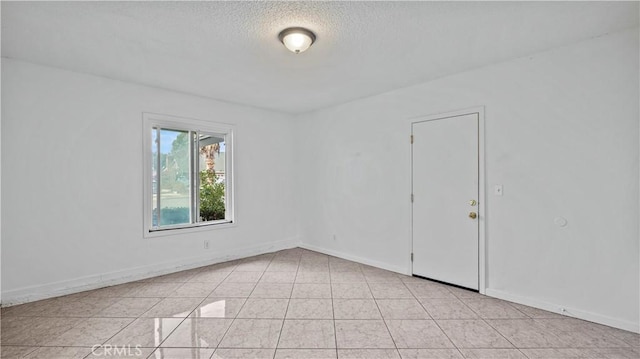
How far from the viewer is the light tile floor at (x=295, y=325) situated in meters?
2.19

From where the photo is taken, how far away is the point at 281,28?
2432mm

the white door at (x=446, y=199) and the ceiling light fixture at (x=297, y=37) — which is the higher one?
the ceiling light fixture at (x=297, y=37)

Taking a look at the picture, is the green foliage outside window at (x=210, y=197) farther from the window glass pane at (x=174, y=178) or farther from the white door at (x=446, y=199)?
the white door at (x=446, y=199)

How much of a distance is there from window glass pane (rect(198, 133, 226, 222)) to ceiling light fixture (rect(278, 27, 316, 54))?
2551 mm

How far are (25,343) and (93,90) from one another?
104 inches

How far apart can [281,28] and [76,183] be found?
9.68 ft

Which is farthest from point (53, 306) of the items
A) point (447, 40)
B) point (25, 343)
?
point (447, 40)

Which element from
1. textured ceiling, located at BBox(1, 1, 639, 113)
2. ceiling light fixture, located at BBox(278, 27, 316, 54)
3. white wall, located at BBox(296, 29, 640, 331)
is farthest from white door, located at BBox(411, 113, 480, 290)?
ceiling light fixture, located at BBox(278, 27, 316, 54)

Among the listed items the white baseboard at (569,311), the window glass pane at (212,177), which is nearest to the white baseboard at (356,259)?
the white baseboard at (569,311)

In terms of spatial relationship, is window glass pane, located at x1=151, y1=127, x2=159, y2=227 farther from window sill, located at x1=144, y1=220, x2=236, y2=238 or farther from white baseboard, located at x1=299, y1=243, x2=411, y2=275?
white baseboard, located at x1=299, y1=243, x2=411, y2=275

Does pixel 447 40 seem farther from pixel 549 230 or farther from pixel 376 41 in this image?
pixel 549 230

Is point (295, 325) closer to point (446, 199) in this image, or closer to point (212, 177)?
point (446, 199)

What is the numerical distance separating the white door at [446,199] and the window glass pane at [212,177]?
9.80ft

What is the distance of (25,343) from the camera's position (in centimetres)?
230
